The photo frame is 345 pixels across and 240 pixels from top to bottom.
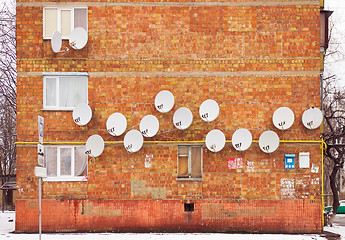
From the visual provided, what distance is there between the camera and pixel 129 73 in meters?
19.8

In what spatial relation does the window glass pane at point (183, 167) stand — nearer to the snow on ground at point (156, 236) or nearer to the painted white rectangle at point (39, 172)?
the snow on ground at point (156, 236)

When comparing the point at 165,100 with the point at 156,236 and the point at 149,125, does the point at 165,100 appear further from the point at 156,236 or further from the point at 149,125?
the point at 156,236

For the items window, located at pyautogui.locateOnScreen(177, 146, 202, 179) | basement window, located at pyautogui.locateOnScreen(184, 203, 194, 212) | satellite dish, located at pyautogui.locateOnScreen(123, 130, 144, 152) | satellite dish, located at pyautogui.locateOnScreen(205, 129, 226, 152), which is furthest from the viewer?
window, located at pyautogui.locateOnScreen(177, 146, 202, 179)

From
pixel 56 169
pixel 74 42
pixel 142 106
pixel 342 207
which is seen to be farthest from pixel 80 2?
pixel 342 207

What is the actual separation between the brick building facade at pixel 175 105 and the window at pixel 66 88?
0.08m

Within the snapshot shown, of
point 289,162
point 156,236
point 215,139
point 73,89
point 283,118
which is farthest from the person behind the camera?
point 73,89

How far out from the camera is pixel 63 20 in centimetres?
1983

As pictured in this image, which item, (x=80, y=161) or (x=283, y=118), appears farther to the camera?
(x=80, y=161)

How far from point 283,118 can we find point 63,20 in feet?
29.3

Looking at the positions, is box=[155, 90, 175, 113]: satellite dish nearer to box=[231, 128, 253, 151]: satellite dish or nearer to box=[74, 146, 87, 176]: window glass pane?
box=[231, 128, 253, 151]: satellite dish

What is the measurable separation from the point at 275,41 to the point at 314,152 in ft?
14.4

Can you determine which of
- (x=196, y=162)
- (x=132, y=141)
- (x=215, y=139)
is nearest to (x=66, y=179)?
(x=132, y=141)

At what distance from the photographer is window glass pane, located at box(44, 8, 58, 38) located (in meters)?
19.8

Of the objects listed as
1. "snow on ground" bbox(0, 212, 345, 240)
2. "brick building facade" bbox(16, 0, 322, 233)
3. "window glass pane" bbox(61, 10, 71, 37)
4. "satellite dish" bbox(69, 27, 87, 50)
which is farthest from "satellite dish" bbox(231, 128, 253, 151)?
"window glass pane" bbox(61, 10, 71, 37)
